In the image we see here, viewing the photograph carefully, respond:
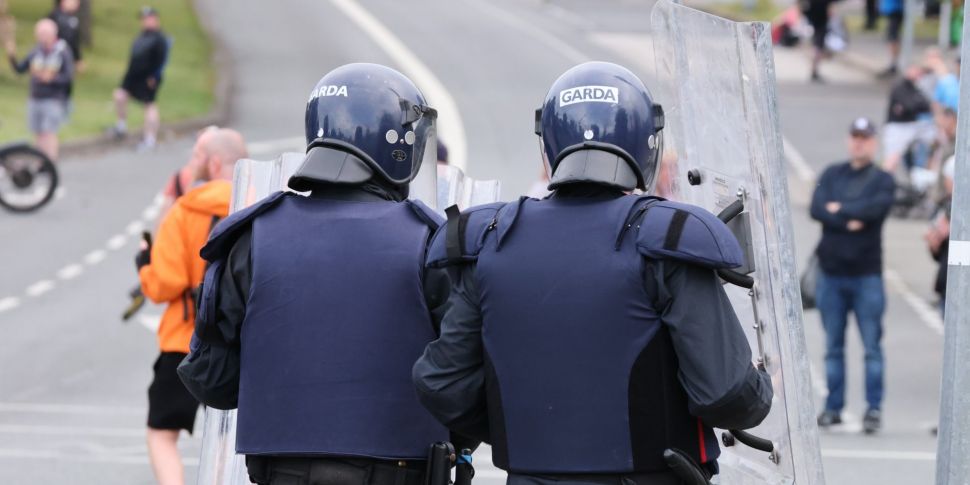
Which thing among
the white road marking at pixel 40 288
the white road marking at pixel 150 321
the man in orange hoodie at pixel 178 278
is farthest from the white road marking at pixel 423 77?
the man in orange hoodie at pixel 178 278

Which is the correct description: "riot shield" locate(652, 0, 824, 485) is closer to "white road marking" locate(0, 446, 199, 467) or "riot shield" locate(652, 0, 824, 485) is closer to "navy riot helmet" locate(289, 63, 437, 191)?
"navy riot helmet" locate(289, 63, 437, 191)

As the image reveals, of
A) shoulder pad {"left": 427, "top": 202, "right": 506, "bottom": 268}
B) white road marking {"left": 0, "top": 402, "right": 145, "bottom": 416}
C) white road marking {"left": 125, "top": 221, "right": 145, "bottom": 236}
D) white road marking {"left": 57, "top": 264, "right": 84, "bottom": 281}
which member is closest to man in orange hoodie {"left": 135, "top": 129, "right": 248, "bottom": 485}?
shoulder pad {"left": 427, "top": 202, "right": 506, "bottom": 268}

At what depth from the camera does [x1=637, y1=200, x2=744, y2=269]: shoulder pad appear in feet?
12.5

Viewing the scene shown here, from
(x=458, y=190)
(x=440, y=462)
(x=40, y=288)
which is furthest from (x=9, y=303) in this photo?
(x=440, y=462)

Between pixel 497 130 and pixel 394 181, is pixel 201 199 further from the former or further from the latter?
pixel 497 130

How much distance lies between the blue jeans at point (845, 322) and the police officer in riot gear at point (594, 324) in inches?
267

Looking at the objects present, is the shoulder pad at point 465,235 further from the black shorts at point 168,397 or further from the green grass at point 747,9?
the green grass at point 747,9

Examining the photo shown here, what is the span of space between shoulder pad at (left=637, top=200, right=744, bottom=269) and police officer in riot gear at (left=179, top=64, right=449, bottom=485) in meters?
0.77

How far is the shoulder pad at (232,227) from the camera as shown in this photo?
454 cm

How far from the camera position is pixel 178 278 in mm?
6816

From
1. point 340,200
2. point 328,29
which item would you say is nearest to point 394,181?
point 340,200

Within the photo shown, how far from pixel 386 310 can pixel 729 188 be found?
98 cm

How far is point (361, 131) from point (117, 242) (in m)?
12.7

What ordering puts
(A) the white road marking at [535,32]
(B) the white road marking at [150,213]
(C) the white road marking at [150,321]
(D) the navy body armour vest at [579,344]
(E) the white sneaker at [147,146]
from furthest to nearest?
1. (A) the white road marking at [535,32]
2. (E) the white sneaker at [147,146]
3. (B) the white road marking at [150,213]
4. (C) the white road marking at [150,321]
5. (D) the navy body armour vest at [579,344]
